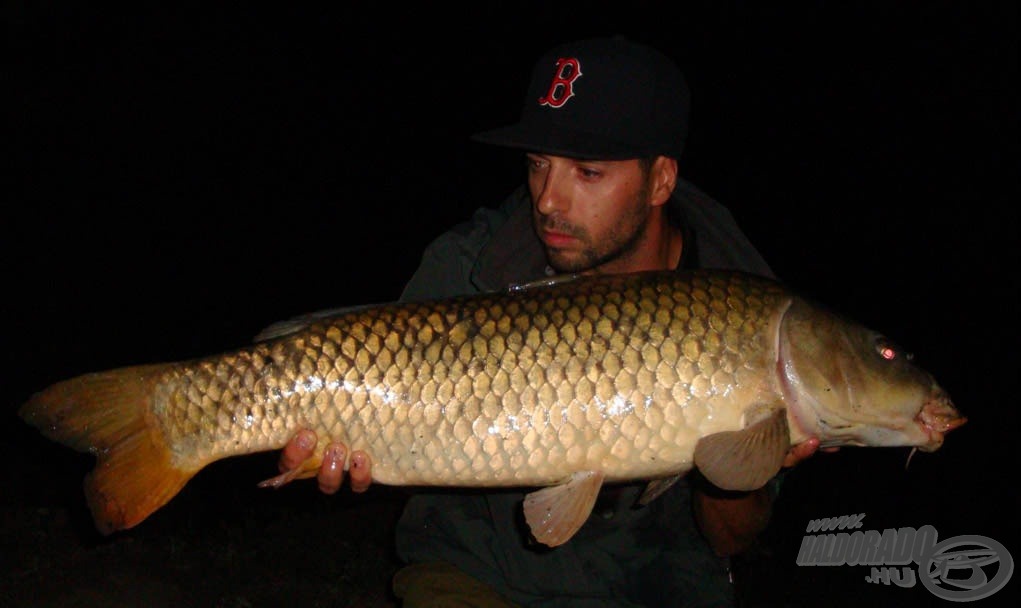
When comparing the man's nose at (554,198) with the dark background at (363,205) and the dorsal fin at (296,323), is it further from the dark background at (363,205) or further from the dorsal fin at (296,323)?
the dark background at (363,205)

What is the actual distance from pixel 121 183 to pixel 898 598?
Answer: 1291cm

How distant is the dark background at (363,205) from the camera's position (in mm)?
3672

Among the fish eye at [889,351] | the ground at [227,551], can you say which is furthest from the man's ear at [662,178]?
the ground at [227,551]

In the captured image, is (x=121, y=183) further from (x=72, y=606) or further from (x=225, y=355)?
(x=225, y=355)

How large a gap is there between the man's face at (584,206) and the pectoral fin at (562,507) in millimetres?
680

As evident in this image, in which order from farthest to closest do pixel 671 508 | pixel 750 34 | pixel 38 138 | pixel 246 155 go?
pixel 750 34, pixel 246 155, pixel 38 138, pixel 671 508

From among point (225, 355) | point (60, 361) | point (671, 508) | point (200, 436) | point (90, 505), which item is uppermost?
point (225, 355)

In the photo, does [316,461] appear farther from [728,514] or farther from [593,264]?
[728,514]

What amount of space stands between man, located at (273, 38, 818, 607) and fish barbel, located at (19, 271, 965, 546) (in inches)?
18.1

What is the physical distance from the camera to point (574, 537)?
213 centimetres

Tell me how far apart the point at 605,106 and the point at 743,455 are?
0.95m

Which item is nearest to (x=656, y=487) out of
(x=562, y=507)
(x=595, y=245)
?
(x=562, y=507)

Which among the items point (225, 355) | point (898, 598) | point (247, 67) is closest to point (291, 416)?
point (225, 355)

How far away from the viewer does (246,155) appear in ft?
55.5
